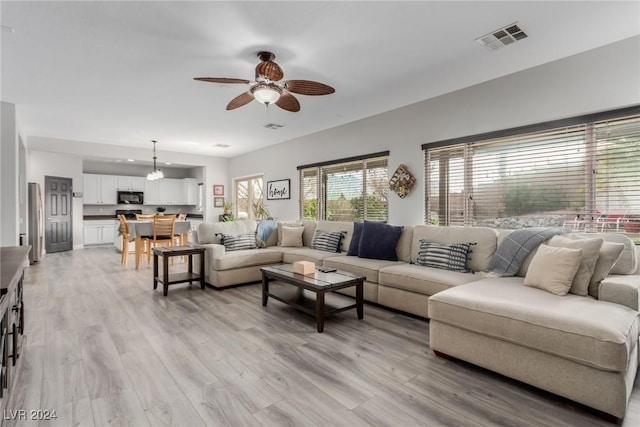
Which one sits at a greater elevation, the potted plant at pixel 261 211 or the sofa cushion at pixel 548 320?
the potted plant at pixel 261 211

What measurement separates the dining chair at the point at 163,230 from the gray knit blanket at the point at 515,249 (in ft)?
17.9

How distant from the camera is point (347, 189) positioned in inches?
221

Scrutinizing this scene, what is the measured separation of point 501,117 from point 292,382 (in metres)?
3.52

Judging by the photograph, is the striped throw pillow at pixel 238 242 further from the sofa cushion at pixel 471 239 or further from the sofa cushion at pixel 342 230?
the sofa cushion at pixel 471 239

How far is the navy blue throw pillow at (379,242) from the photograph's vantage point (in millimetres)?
4027

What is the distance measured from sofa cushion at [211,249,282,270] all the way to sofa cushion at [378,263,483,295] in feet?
6.32

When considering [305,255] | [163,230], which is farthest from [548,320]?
[163,230]

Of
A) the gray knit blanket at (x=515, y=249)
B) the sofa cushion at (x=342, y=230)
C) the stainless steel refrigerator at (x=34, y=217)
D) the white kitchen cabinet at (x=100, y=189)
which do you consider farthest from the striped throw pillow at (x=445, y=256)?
the white kitchen cabinet at (x=100, y=189)

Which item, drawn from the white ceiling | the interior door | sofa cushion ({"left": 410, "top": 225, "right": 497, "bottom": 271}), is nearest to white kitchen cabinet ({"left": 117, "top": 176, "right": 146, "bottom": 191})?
the interior door

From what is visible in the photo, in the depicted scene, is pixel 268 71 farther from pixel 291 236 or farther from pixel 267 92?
pixel 291 236

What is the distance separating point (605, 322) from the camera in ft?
5.88

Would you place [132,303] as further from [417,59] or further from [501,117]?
[501,117]

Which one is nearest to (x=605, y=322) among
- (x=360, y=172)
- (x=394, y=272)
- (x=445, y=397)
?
(x=445, y=397)

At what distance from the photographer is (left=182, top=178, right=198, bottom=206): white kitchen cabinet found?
33.3 feet
